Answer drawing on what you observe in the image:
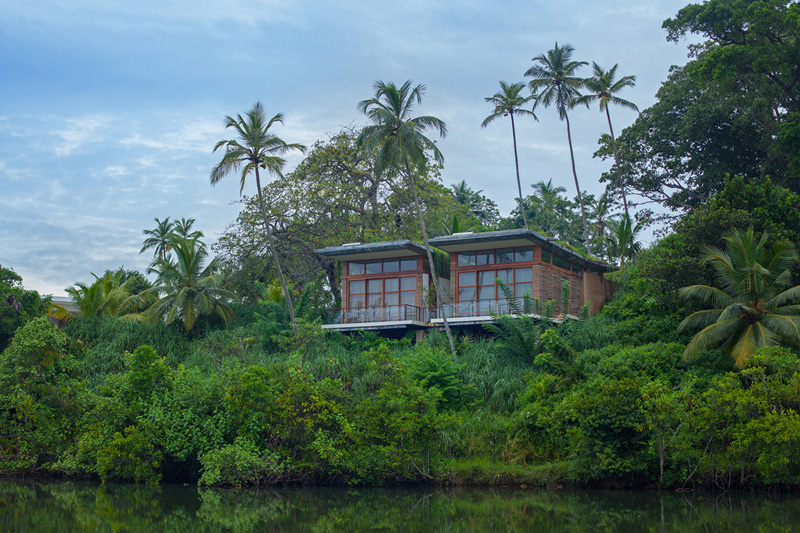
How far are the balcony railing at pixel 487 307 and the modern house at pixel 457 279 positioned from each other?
1.6 inches

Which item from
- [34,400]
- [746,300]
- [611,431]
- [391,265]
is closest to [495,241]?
[391,265]

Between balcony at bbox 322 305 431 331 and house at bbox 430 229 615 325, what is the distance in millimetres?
1194

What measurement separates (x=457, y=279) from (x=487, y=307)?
2162 millimetres

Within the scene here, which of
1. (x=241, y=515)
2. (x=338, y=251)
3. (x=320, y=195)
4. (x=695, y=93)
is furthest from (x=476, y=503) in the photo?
(x=695, y=93)

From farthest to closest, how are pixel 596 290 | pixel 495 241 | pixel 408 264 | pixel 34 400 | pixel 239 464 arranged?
pixel 596 290 → pixel 408 264 → pixel 495 241 → pixel 34 400 → pixel 239 464

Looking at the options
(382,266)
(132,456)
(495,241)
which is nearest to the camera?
(132,456)

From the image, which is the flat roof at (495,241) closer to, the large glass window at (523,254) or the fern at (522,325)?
the large glass window at (523,254)

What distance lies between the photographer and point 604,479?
813 inches

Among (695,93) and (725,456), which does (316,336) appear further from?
(695,93)

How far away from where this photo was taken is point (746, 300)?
21219 mm

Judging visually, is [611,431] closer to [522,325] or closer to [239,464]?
[522,325]

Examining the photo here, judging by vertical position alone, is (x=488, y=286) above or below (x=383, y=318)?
above

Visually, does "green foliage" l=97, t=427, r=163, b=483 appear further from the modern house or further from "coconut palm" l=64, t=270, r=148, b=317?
"coconut palm" l=64, t=270, r=148, b=317

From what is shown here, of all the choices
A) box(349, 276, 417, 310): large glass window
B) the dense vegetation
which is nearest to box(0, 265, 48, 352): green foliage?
the dense vegetation
